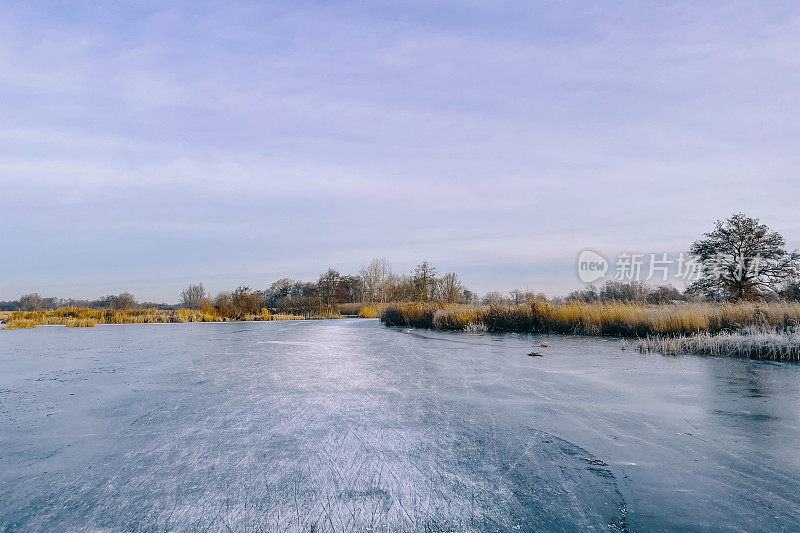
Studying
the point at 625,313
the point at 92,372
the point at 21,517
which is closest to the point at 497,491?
the point at 21,517

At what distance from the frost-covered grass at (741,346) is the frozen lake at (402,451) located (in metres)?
2.14

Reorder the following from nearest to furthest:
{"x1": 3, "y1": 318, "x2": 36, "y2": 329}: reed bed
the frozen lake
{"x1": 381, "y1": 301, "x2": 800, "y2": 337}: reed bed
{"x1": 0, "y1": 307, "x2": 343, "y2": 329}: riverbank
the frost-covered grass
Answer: the frozen lake → the frost-covered grass → {"x1": 381, "y1": 301, "x2": 800, "y2": 337}: reed bed → {"x1": 3, "y1": 318, "x2": 36, "y2": 329}: reed bed → {"x1": 0, "y1": 307, "x2": 343, "y2": 329}: riverbank

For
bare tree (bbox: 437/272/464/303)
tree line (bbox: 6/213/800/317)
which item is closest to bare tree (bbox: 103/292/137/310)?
tree line (bbox: 6/213/800/317)

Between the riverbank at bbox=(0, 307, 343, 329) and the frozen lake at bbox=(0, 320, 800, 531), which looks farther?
the riverbank at bbox=(0, 307, 343, 329)

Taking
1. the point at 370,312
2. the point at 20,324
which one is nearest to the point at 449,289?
the point at 370,312

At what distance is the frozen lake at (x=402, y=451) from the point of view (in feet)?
7.88

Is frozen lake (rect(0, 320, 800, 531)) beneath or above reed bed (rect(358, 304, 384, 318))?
above

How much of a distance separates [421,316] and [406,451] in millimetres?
17070

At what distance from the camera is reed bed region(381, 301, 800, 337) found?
11977 mm

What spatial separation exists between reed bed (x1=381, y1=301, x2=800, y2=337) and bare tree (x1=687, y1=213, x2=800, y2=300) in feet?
27.5

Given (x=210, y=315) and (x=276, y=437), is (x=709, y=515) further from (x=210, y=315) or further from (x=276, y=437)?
(x=210, y=315)

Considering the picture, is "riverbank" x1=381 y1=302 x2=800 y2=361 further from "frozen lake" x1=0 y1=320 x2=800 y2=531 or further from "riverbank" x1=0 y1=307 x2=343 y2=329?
"riverbank" x1=0 y1=307 x2=343 y2=329

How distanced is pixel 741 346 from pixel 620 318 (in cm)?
446

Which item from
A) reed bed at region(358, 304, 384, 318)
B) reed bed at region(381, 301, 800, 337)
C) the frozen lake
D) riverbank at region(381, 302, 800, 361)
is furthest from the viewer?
reed bed at region(358, 304, 384, 318)
